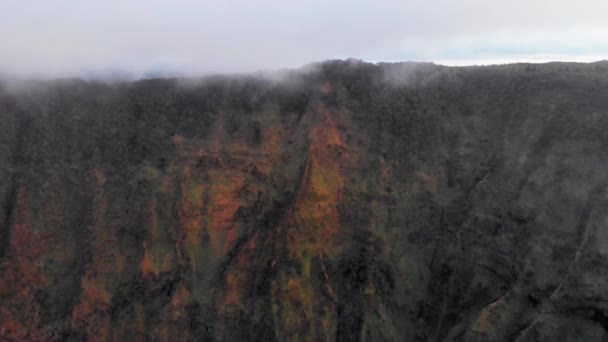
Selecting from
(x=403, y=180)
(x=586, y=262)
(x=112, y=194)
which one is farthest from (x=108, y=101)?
(x=586, y=262)

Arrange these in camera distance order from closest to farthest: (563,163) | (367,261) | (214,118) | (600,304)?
(600,304), (563,163), (367,261), (214,118)

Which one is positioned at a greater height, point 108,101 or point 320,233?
point 108,101

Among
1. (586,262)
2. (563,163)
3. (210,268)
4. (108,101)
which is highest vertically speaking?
(108,101)

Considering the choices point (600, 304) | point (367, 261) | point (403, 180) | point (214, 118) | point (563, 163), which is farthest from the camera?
point (214, 118)

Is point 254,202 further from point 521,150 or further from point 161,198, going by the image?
point 521,150

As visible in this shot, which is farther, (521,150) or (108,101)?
(108,101)

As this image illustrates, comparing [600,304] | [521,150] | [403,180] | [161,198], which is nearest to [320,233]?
[403,180]
